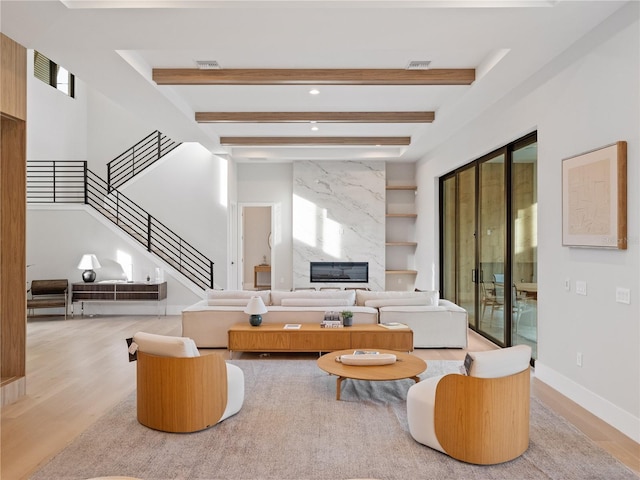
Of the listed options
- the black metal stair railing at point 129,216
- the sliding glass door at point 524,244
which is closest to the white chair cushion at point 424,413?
the sliding glass door at point 524,244

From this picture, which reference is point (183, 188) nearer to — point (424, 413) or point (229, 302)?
point (229, 302)

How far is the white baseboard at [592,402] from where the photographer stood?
3.38m

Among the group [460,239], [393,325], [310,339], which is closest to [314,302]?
[310,339]

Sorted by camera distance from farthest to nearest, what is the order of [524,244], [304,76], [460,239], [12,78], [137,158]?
[137,158], [460,239], [524,244], [304,76], [12,78]

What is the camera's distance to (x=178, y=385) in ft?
11.3

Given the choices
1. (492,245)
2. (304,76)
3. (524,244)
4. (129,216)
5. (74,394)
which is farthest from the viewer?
(129,216)

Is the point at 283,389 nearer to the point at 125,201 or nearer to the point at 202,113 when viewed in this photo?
the point at 202,113

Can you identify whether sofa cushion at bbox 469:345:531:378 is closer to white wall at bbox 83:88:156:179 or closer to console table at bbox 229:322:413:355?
console table at bbox 229:322:413:355

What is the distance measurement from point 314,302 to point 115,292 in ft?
15.1

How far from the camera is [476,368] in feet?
9.92

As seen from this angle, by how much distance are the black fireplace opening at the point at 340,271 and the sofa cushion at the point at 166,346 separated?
703 cm

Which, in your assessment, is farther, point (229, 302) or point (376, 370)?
point (229, 302)

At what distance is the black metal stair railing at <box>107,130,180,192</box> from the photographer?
10.6 meters

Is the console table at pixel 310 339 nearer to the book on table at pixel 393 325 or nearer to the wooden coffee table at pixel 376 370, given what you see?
the book on table at pixel 393 325
